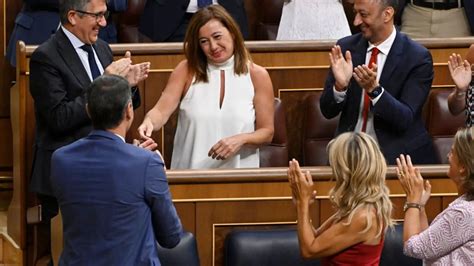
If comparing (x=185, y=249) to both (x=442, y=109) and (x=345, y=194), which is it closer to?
(x=345, y=194)

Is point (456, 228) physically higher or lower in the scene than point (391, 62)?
lower

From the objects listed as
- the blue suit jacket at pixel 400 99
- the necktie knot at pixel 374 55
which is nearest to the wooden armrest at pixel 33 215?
the blue suit jacket at pixel 400 99

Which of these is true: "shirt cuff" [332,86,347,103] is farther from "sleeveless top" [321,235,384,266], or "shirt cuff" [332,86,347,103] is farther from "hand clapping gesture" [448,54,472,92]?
"sleeveless top" [321,235,384,266]

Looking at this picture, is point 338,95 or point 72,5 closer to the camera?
point 72,5

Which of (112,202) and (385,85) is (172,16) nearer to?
(385,85)

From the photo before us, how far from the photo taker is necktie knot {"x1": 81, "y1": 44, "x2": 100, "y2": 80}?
14.8 feet

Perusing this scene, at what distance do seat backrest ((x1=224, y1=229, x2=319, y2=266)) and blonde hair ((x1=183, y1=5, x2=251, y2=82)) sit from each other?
79cm

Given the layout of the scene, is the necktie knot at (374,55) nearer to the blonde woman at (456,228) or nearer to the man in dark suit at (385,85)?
the man in dark suit at (385,85)

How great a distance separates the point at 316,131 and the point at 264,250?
118 cm

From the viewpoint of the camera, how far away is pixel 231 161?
467 centimetres

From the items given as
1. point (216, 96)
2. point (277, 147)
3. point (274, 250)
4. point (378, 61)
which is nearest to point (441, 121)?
point (378, 61)

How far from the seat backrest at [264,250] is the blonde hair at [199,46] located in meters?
0.79

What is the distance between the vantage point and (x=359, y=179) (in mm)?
3611

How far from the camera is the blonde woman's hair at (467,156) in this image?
3506mm
